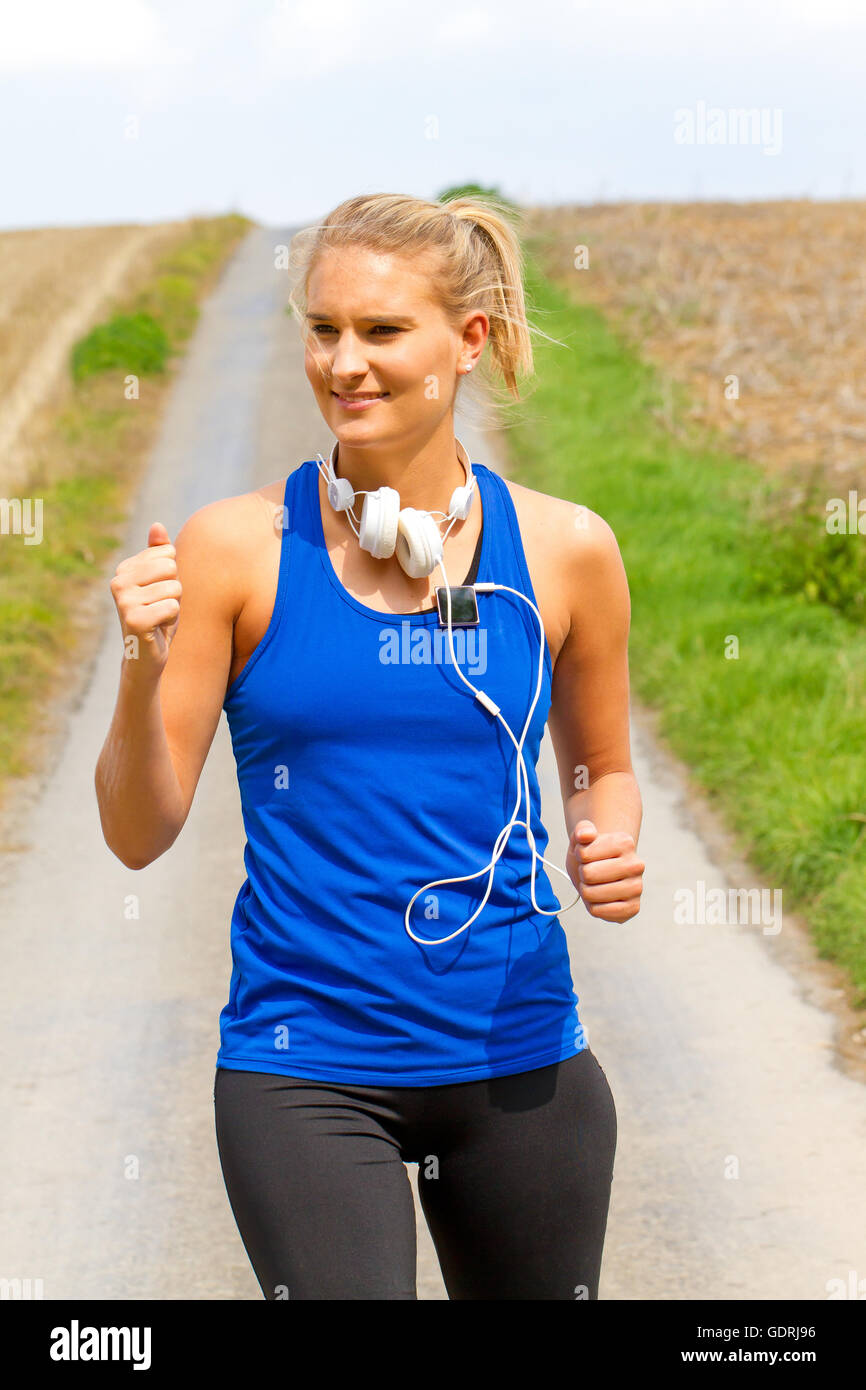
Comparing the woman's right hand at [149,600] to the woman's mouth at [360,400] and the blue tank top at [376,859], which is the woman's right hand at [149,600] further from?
the woman's mouth at [360,400]

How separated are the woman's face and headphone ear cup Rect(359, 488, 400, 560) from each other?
3.3 inches

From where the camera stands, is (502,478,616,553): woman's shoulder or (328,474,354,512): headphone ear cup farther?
(502,478,616,553): woman's shoulder

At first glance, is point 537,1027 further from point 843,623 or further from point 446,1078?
point 843,623

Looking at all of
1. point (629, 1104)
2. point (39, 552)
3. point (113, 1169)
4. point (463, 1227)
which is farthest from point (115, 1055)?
point (39, 552)

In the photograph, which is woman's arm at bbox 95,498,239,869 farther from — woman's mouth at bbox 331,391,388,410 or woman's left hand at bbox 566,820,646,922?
woman's left hand at bbox 566,820,646,922

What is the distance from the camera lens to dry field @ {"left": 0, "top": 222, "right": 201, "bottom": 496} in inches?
600

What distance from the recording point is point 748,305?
18125 mm

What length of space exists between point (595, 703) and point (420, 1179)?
0.70 metres

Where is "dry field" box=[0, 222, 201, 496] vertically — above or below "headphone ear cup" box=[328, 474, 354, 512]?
above

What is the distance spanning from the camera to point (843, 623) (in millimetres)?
8172

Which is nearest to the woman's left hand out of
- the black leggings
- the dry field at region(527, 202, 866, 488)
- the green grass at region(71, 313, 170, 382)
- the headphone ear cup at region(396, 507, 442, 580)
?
the black leggings

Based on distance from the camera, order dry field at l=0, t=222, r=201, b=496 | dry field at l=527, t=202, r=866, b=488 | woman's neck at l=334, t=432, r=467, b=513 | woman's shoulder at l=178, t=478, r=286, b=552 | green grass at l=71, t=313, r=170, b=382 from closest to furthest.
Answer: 1. woman's shoulder at l=178, t=478, r=286, b=552
2. woman's neck at l=334, t=432, r=467, b=513
3. dry field at l=527, t=202, r=866, b=488
4. dry field at l=0, t=222, r=201, b=496
5. green grass at l=71, t=313, r=170, b=382

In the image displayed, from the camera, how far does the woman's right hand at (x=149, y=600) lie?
1.80 m

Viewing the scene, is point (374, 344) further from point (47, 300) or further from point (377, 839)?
point (47, 300)
